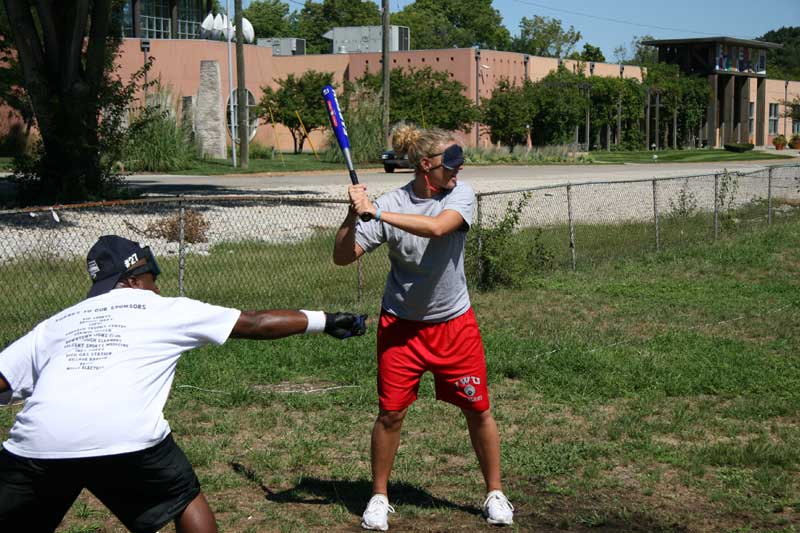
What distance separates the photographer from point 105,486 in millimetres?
3531

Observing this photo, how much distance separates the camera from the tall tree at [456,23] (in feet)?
371

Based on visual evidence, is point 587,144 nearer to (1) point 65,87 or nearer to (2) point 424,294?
(1) point 65,87

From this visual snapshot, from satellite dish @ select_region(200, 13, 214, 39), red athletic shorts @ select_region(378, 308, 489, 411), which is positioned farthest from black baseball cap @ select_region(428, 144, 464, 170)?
satellite dish @ select_region(200, 13, 214, 39)

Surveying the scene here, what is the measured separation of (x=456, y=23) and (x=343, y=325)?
125 metres

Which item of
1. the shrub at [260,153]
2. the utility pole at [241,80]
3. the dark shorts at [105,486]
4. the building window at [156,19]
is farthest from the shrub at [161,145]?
the dark shorts at [105,486]

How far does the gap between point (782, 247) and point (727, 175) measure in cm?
274

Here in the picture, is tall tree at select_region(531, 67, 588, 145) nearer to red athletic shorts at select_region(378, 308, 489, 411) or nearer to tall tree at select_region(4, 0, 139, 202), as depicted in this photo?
tall tree at select_region(4, 0, 139, 202)

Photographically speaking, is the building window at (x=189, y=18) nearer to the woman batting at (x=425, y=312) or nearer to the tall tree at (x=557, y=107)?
the tall tree at (x=557, y=107)

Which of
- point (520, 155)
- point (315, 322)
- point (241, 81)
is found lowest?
point (315, 322)

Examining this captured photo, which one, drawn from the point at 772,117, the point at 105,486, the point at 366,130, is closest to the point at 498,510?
the point at 105,486

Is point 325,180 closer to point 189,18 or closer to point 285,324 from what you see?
point 285,324

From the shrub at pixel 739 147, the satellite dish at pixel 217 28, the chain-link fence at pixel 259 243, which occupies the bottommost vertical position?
the chain-link fence at pixel 259 243

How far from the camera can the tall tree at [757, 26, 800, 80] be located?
97562mm

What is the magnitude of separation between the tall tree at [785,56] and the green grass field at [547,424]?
3462 inches
